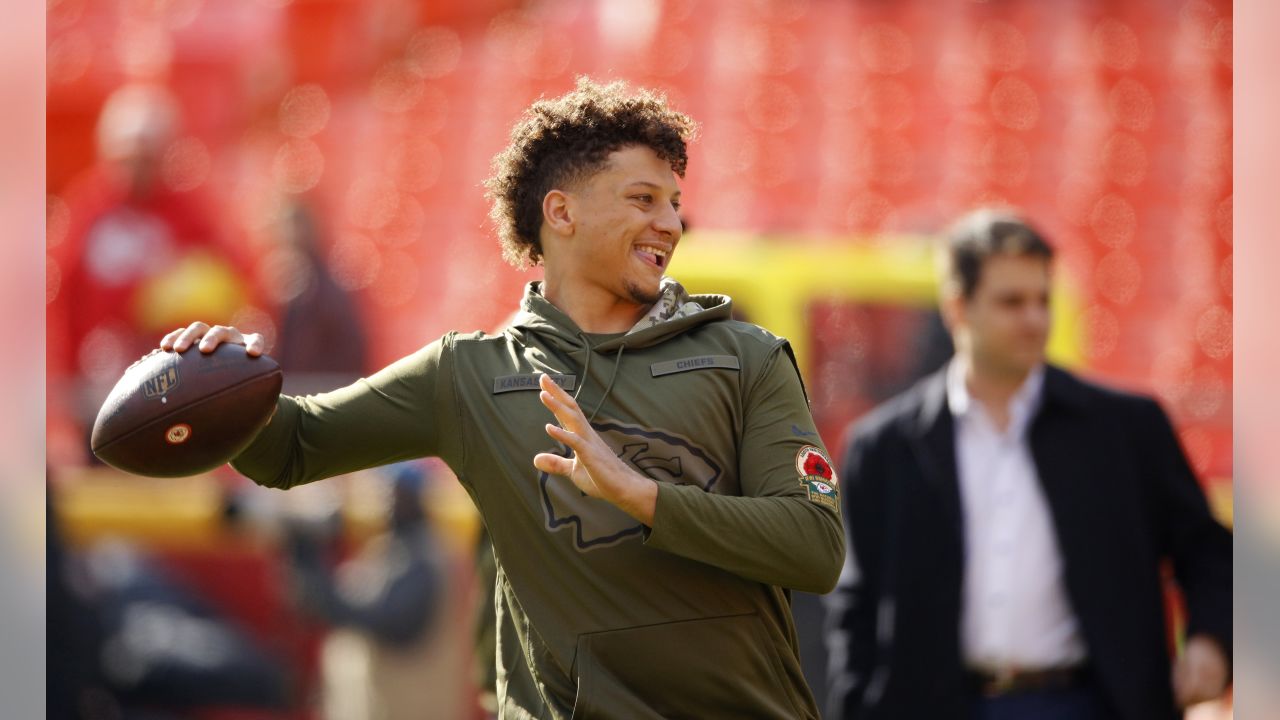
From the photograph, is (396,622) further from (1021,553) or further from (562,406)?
(562,406)

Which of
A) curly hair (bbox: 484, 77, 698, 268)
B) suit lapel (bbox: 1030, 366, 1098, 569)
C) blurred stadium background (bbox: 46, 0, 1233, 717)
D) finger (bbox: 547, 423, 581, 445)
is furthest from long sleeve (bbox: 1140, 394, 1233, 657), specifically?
blurred stadium background (bbox: 46, 0, 1233, 717)

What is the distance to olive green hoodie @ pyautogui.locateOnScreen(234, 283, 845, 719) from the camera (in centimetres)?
255

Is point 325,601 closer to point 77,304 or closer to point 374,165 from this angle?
point 77,304

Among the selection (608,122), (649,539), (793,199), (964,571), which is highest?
(793,199)

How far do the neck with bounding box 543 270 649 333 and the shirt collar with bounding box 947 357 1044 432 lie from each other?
1872 mm

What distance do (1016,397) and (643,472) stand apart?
2152 mm

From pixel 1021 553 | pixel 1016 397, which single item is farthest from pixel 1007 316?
pixel 1021 553

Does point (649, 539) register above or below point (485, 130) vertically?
below

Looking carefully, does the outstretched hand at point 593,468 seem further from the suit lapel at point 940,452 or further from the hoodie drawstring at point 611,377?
the suit lapel at point 940,452

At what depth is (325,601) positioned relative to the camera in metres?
6.54

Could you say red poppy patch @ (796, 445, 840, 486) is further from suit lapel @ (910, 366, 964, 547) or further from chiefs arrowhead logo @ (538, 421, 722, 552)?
suit lapel @ (910, 366, 964, 547)
